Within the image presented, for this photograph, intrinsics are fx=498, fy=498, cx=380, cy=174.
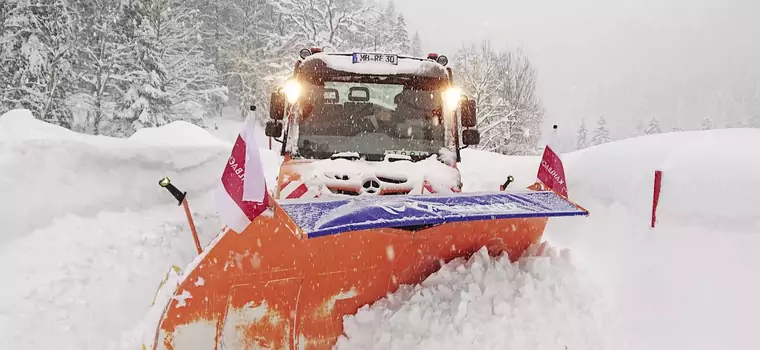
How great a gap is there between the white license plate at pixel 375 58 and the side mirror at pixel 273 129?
1.02 m

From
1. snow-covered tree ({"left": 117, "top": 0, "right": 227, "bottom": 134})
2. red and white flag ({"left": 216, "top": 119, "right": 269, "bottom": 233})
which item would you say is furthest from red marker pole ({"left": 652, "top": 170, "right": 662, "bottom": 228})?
snow-covered tree ({"left": 117, "top": 0, "right": 227, "bottom": 134})

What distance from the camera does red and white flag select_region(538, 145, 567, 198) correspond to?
12.8ft

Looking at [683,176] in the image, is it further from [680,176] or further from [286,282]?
[286,282]

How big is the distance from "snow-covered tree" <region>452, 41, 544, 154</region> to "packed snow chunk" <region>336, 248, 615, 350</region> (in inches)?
962

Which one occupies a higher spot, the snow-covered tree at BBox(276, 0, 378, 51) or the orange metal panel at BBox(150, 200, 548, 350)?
the snow-covered tree at BBox(276, 0, 378, 51)

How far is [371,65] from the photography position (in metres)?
5.02

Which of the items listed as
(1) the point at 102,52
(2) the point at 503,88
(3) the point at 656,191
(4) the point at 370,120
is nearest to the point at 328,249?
(4) the point at 370,120

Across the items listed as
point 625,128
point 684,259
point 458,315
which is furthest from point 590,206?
point 625,128

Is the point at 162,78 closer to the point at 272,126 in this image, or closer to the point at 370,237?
the point at 272,126

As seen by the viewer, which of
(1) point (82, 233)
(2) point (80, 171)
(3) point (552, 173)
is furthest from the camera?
(2) point (80, 171)

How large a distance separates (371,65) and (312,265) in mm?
2813

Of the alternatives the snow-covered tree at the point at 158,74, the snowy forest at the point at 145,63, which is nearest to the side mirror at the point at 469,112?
the snowy forest at the point at 145,63

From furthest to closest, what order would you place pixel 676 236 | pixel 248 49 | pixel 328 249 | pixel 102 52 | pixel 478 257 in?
pixel 248 49
pixel 102 52
pixel 676 236
pixel 478 257
pixel 328 249

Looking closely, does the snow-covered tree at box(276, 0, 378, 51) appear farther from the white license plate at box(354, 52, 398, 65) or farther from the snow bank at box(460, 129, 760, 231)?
the white license plate at box(354, 52, 398, 65)
